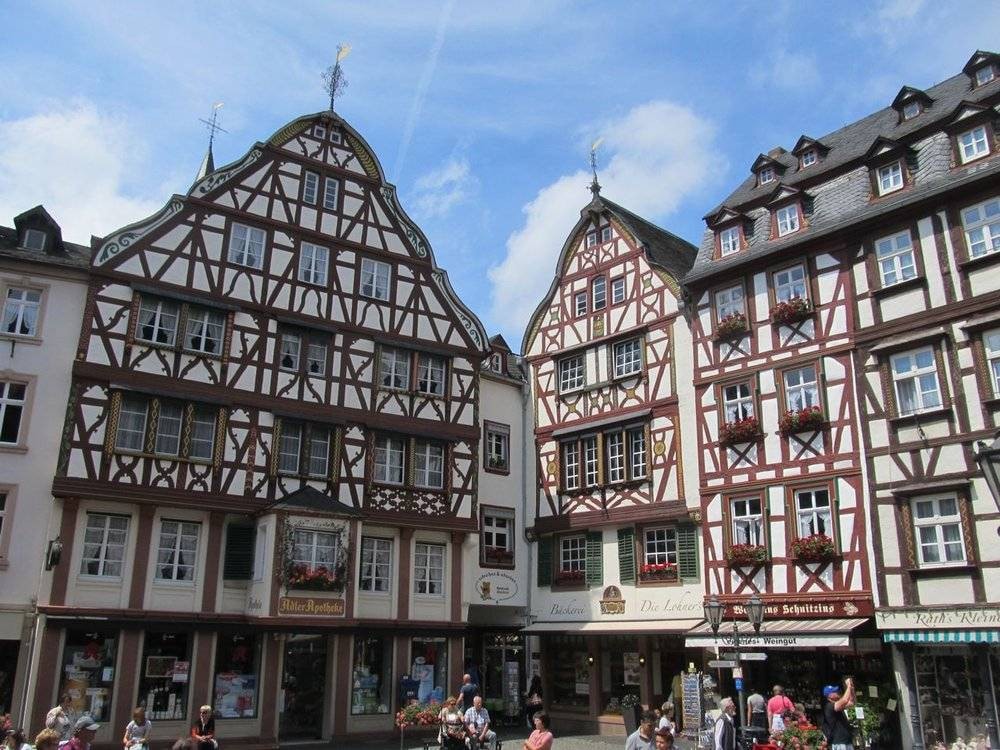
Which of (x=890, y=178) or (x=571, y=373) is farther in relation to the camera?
(x=571, y=373)

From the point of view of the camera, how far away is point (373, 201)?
26.8m

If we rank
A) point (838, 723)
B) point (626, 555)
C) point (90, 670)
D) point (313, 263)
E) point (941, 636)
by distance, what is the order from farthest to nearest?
point (313, 263) → point (626, 555) → point (90, 670) → point (941, 636) → point (838, 723)

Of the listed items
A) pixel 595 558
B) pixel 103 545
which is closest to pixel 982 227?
pixel 595 558

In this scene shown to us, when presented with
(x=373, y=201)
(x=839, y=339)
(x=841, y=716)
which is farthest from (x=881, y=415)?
(x=373, y=201)

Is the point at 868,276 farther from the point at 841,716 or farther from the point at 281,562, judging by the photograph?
the point at 281,562

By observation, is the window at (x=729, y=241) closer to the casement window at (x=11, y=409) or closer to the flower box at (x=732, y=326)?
the flower box at (x=732, y=326)

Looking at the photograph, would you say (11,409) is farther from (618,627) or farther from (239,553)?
(618,627)

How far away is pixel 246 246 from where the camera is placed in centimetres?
2403

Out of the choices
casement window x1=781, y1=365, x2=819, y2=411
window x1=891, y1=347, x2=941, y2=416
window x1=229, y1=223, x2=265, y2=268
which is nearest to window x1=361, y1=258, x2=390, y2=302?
window x1=229, y1=223, x2=265, y2=268

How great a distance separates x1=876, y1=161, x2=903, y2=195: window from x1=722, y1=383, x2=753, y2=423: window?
225 inches

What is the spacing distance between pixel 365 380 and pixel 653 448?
8.38 meters

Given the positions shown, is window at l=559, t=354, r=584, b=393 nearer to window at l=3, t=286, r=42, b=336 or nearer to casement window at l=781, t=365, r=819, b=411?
casement window at l=781, t=365, r=819, b=411

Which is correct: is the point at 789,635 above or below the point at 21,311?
below

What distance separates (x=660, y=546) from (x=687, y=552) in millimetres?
1159
